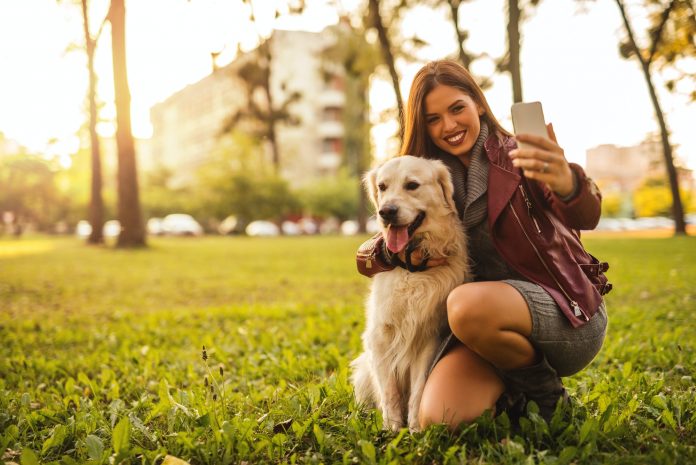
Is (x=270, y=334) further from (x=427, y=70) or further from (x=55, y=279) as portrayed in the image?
(x=55, y=279)

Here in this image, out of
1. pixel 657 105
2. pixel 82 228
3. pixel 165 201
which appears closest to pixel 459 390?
pixel 657 105

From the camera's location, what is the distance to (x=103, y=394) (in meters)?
3.77

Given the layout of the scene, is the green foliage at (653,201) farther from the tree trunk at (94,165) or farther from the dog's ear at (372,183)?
the dog's ear at (372,183)

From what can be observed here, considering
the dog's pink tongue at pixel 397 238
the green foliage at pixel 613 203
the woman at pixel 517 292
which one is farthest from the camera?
the green foliage at pixel 613 203

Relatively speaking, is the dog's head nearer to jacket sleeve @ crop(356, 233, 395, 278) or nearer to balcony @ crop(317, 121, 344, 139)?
jacket sleeve @ crop(356, 233, 395, 278)

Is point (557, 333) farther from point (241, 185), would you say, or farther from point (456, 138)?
point (241, 185)

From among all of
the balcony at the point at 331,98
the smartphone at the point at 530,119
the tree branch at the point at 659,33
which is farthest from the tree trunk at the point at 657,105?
the balcony at the point at 331,98

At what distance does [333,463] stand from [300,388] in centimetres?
116

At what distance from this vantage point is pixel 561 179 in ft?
7.47

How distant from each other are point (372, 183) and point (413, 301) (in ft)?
3.18

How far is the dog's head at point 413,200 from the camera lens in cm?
305

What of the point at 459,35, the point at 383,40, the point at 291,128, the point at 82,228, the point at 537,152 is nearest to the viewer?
the point at 537,152

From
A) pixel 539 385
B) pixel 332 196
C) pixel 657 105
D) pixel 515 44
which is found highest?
pixel 657 105

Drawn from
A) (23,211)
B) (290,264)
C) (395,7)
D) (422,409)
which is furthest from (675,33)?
(23,211)
